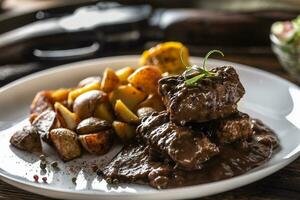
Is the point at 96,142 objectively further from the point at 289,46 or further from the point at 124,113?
the point at 289,46

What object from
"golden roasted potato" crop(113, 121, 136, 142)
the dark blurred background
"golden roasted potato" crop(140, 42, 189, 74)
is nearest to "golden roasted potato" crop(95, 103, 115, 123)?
"golden roasted potato" crop(113, 121, 136, 142)

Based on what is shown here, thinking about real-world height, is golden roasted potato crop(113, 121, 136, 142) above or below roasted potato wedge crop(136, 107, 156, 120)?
below

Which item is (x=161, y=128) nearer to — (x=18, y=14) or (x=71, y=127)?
(x=71, y=127)

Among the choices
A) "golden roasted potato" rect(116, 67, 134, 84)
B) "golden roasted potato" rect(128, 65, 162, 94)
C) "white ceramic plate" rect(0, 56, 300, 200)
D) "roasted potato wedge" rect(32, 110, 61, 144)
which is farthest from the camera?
"golden roasted potato" rect(116, 67, 134, 84)

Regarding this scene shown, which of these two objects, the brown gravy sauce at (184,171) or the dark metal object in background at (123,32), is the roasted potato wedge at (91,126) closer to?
the brown gravy sauce at (184,171)

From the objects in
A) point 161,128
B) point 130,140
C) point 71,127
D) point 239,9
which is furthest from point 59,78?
point 239,9

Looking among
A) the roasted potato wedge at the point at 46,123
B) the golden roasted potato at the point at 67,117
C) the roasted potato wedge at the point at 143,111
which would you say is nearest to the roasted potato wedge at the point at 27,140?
the roasted potato wedge at the point at 46,123

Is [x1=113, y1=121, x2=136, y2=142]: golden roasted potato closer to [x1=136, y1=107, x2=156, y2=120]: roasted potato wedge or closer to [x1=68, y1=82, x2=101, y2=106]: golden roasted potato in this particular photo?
[x1=136, y1=107, x2=156, y2=120]: roasted potato wedge
